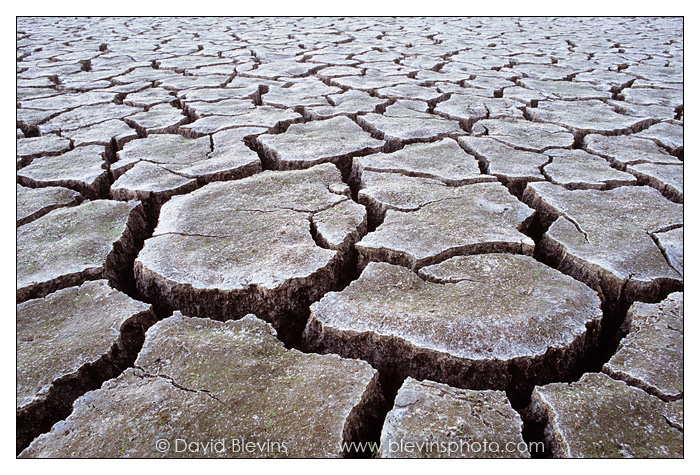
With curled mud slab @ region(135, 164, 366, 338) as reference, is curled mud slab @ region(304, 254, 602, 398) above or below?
below

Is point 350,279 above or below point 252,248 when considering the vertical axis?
below

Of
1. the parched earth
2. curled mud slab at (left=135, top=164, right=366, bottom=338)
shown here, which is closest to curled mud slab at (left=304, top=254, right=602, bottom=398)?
the parched earth

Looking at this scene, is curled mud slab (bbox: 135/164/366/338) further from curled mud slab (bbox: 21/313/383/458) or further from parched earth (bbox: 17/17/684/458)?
curled mud slab (bbox: 21/313/383/458)

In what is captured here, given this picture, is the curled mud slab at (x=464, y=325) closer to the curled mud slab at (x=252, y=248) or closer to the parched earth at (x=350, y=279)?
the parched earth at (x=350, y=279)

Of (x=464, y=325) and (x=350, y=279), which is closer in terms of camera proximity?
(x=464, y=325)

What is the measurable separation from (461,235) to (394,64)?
3017 mm

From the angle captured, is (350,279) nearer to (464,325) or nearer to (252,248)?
(252,248)

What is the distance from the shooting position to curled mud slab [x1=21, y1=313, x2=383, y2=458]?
837 millimetres

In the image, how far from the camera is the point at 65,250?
1377 millimetres

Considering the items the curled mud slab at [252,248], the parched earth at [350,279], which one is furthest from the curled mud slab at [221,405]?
the curled mud slab at [252,248]

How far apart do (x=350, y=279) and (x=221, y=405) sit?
0.55 meters

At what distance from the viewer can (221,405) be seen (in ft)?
2.98

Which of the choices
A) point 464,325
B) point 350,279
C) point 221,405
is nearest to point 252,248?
point 350,279

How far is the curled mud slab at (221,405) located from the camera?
0.84 metres
